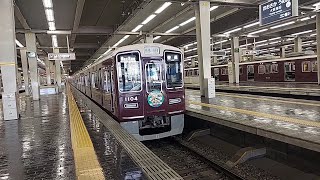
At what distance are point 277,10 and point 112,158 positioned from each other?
9184mm

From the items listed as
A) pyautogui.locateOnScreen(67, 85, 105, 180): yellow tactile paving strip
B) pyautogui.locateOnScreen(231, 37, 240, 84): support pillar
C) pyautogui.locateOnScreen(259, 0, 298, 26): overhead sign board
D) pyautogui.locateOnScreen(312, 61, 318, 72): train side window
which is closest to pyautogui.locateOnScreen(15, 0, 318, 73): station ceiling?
pyautogui.locateOnScreen(231, 37, 240, 84): support pillar

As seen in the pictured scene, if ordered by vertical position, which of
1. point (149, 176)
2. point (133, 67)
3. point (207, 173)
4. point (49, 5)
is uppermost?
point (49, 5)

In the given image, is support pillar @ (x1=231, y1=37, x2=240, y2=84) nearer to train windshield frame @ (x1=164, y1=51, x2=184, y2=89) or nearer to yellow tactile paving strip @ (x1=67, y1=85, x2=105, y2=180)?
train windshield frame @ (x1=164, y1=51, x2=184, y2=89)

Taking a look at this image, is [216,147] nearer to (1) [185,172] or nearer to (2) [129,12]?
(1) [185,172]

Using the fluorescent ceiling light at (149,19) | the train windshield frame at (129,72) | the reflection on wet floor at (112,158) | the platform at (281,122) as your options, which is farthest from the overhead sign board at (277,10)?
the reflection on wet floor at (112,158)

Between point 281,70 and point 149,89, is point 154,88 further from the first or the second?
point 281,70

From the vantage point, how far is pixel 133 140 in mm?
6258

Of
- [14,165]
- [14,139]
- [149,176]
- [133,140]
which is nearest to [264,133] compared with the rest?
[133,140]

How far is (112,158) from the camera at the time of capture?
4727 millimetres

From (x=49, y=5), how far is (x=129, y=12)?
4.18 m

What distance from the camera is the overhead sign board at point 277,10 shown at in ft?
33.1

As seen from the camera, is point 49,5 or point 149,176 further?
point 49,5

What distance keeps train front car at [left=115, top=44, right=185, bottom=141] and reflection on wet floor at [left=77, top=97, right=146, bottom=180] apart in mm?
1332

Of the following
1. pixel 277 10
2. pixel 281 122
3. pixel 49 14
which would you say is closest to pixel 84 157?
pixel 281 122
